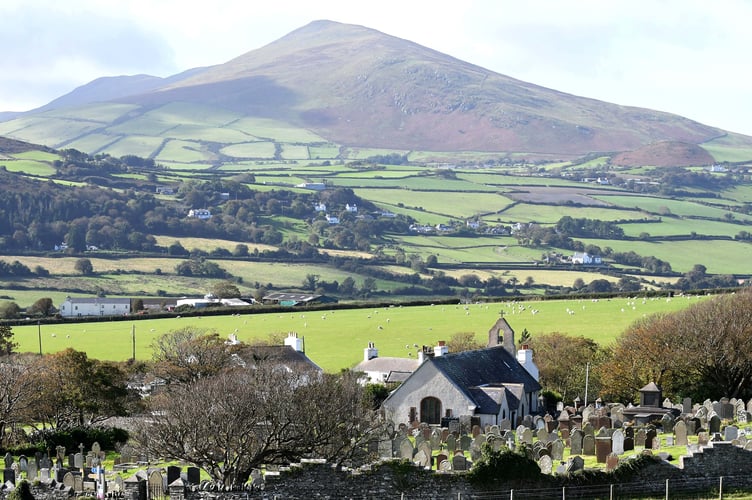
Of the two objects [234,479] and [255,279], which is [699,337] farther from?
[255,279]

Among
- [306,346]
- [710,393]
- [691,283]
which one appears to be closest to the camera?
[710,393]

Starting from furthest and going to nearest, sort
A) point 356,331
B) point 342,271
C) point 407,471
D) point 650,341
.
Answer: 1. point 342,271
2. point 356,331
3. point 650,341
4. point 407,471

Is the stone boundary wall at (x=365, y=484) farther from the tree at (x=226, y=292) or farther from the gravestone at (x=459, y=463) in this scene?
the tree at (x=226, y=292)

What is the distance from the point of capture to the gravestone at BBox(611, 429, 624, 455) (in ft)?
136

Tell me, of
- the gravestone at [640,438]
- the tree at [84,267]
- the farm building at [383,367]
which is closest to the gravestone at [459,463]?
the gravestone at [640,438]

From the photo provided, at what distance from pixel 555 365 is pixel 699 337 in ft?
43.4

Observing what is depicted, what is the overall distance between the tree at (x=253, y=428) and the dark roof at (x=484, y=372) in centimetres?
1696

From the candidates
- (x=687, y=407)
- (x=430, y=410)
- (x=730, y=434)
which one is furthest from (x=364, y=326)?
(x=730, y=434)

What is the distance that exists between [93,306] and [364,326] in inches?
1519

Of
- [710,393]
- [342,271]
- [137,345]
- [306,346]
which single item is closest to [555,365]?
[710,393]

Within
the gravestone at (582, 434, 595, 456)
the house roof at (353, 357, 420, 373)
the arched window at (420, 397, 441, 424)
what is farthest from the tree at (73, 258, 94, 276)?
the gravestone at (582, 434, 595, 456)

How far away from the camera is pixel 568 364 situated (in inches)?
3017

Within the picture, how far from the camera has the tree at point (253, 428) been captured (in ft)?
120

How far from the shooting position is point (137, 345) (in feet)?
Answer: 309
